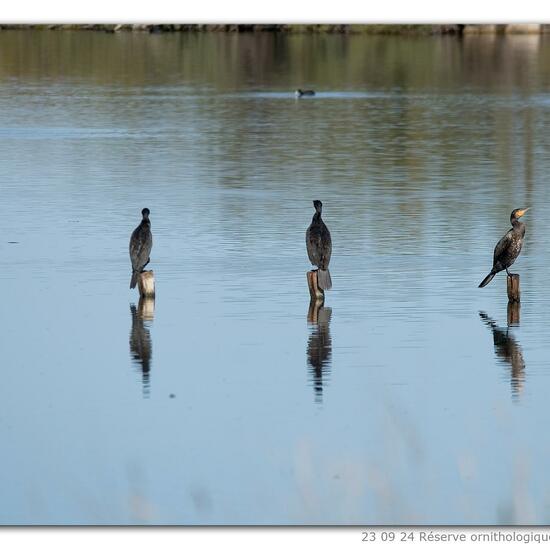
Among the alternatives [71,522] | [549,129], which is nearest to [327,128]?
[549,129]

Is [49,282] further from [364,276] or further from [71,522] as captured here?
[71,522]

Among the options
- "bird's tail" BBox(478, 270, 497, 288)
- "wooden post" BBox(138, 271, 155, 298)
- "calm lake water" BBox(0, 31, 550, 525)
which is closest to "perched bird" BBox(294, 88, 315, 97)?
"calm lake water" BBox(0, 31, 550, 525)

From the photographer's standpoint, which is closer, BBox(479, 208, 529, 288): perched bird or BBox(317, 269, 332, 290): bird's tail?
BBox(317, 269, 332, 290): bird's tail

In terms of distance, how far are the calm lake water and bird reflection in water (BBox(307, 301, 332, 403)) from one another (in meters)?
0.03

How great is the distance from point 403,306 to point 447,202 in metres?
9.33

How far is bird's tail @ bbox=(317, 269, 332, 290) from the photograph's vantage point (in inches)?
646

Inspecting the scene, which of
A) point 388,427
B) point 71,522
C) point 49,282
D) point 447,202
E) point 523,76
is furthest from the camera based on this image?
point 523,76

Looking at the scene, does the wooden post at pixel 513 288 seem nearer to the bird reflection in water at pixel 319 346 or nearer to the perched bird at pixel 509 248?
the perched bird at pixel 509 248

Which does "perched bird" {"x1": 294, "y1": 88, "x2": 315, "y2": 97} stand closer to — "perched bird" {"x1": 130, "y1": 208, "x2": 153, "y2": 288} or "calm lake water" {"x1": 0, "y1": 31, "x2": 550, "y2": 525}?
"calm lake water" {"x1": 0, "y1": 31, "x2": 550, "y2": 525}

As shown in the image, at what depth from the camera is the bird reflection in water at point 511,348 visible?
12.9 meters

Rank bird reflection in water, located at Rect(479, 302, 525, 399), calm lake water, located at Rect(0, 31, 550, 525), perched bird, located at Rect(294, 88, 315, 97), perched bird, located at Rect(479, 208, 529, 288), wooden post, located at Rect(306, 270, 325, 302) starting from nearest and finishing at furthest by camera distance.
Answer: calm lake water, located at Rect(0, 31, 550, 525) < bird reflection in water, located at Rect(479, 302, 525, 399) < wooden post, located at Rect(306, 270, 325, 302) < perched bird, located at Rect(479, 208, 529, 288) < perched bird, located at Rect(294, 88, 315, 97)
